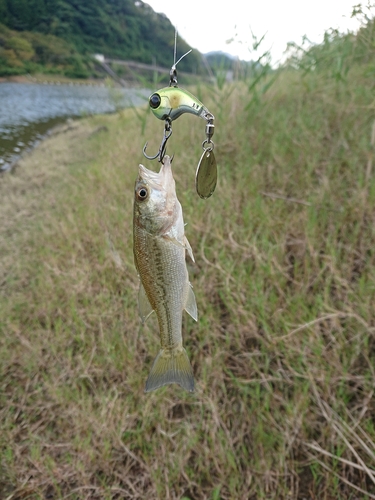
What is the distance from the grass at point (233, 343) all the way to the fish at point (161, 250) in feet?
3.13

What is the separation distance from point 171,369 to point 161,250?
16.5 inches

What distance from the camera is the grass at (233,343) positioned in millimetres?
1734

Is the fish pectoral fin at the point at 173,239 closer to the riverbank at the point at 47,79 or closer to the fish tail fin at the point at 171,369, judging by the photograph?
the fish tail fin at the point at 171,369

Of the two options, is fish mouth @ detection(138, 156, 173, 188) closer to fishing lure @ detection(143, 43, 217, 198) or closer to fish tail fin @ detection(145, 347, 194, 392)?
fishing lure @ detection(143, 43, 217, 198)

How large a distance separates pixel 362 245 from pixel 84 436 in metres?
2.09

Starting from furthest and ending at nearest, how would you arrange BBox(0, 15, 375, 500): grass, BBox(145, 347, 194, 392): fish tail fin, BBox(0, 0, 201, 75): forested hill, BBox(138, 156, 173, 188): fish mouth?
BBox(0, 0, 201, 75): forested hill → BBox(0, 15, 375, 500): grass → BBox(145, 347, 194, 392): fish tail fin → BBox(138, 156, 173, 188): fish mouth

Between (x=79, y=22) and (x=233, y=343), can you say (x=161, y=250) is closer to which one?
(x=233, y=343)

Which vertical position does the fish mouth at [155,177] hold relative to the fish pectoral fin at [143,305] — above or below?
above

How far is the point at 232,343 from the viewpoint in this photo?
218cm

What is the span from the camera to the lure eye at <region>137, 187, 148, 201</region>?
3.37 feet

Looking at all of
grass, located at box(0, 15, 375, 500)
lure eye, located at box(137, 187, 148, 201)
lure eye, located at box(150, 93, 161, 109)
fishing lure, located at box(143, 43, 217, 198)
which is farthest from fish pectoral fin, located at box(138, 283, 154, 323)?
grass, located at box(0, 15, 375, 500)

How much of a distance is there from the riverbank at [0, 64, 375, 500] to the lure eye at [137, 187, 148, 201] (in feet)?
3.93

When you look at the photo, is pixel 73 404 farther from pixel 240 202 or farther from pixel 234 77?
pixel 234 77

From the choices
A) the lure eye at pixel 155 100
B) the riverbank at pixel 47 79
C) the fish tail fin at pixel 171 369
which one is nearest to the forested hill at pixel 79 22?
the riverbank at pixel 47 79
